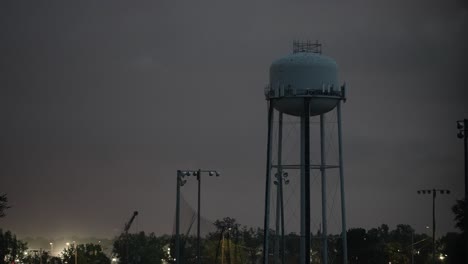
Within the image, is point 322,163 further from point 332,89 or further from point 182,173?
point 182,173

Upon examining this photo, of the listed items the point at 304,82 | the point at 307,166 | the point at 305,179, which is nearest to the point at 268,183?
the point at 305,179

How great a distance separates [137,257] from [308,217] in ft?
295

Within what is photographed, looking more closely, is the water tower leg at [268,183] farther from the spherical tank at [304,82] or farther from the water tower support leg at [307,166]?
the water tower support leg at [307,166]

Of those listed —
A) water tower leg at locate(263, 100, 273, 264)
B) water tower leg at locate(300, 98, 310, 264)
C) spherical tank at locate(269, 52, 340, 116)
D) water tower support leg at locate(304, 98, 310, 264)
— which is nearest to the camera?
water tower support leg at locate(304, 98, 310, 264)

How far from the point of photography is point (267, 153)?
10719cm

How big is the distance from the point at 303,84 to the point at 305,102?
5.68 ft

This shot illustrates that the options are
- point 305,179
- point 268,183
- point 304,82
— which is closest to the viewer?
point 305,179

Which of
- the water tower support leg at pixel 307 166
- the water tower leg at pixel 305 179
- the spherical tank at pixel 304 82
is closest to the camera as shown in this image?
the water tower support leg at pixel 307 166

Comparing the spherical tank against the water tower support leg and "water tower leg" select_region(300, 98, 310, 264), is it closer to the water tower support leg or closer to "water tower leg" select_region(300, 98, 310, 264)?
the water tower support leg

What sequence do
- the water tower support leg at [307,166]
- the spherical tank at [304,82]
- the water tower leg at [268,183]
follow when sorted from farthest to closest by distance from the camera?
the water tower leg at [268,183]
the spherical tank at [304,82]
the water tower support leg at [307,166]

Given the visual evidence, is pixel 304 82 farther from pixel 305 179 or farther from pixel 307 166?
pixel 305 179

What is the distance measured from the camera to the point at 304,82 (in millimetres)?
105062

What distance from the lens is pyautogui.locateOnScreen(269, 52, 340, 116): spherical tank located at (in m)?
105

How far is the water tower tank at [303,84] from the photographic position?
4122 inches
